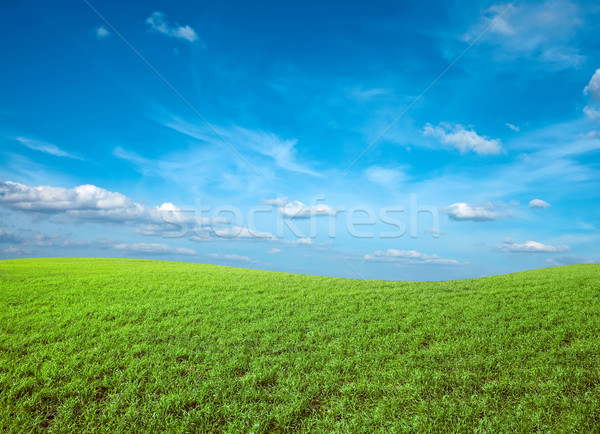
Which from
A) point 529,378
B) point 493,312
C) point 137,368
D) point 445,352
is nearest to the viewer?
point 529,378

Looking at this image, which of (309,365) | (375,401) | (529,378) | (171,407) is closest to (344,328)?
(309,365)

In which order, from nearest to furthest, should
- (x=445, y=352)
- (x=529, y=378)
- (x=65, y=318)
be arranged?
(x=529, y=378) < (x=445, y=352) < (x=65, y=318)

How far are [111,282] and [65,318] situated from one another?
4542mm

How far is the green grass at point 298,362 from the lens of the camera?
17.2 ft

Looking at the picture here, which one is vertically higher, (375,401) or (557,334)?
(557,334)

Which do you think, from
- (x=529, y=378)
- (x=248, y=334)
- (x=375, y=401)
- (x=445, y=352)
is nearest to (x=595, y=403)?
(x=529, y=378)

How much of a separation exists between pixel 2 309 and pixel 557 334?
15131 millimetres

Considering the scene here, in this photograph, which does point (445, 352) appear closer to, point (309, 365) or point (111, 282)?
point (309, 365)

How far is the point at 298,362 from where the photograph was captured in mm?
6898

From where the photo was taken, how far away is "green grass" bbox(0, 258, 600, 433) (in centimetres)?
524

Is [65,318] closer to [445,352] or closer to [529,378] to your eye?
[445,352]

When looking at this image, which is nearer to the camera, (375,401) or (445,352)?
(375,401)

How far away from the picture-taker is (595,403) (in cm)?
530

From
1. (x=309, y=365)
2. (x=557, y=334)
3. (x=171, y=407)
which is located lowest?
(x=171, y=407)
